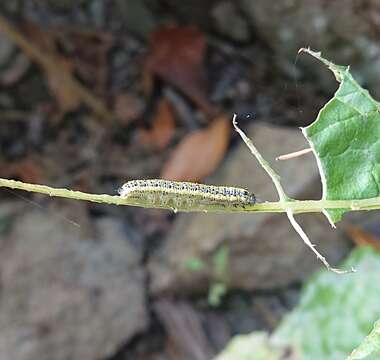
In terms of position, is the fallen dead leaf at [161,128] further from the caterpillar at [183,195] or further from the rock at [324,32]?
the caterpillar at [183,195]

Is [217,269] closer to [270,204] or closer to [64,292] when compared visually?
[64,292]

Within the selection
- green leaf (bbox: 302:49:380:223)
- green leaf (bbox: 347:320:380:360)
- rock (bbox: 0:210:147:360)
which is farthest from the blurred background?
green leaf (bbox: 347:320:380:360)

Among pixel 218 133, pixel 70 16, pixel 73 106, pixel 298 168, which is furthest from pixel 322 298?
pixel 70 16

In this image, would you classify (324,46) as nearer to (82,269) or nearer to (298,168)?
(298,168)

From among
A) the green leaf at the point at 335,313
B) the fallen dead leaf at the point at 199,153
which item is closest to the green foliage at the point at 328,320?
the green leaf at the point at 335,313

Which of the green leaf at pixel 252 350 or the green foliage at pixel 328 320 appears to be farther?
the green leaf at pixel 252 350

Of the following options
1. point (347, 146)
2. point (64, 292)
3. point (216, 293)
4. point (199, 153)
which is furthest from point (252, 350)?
point (347, 146)

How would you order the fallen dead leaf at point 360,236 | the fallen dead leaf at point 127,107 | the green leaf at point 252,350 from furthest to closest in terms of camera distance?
the fallen dead leaf at point 127,107 < the fallen dead leaf at point 360,236 < the green leaf at point 252,350
